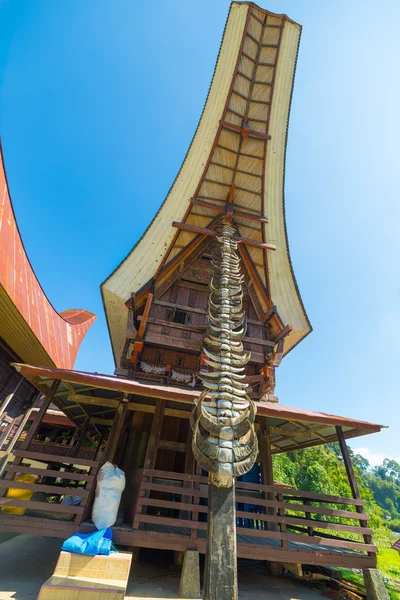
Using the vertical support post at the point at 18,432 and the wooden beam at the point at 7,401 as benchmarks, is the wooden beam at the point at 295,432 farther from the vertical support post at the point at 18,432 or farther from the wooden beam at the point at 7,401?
the vertical support post at the point at 18,432

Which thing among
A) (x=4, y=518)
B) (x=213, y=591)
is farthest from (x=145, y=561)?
(x=213, y=591)

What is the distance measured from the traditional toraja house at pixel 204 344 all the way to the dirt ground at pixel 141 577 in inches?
21.4

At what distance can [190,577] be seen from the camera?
4.29m

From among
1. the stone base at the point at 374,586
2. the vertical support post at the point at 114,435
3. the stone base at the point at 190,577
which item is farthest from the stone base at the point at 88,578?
the stone base at the point at 374,586

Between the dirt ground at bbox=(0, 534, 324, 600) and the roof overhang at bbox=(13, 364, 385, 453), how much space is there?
276cm

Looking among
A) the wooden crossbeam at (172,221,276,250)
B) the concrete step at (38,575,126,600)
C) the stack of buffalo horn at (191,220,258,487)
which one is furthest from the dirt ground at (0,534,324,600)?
the wooden crossbeam at (172,221,276,250)

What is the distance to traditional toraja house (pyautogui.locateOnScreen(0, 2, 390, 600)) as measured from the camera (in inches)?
195

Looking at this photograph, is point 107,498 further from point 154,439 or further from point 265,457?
point 265,457

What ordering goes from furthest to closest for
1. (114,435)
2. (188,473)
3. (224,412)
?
(114,435), (188,473), (224,412)

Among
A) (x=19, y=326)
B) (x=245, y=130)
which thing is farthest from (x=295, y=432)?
(x=245, y=130)

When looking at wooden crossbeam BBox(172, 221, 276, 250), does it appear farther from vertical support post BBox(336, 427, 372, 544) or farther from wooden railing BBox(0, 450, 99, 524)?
wooden railing BBox(0, 450, 99, 524)

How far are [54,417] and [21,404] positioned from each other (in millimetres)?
1875

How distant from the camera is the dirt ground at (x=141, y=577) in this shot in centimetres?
404

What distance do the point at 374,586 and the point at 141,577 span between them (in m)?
4.03
